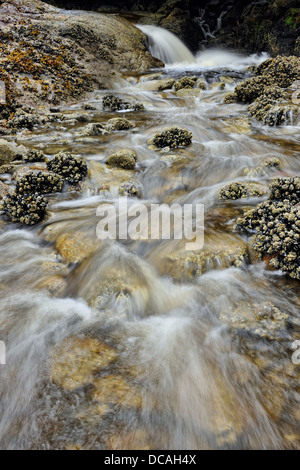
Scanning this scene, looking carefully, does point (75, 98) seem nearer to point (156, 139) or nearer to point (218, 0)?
point (156, 139)

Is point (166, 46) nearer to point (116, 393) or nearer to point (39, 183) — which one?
point (39, 183)

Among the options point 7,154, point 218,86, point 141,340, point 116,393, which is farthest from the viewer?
point 218,86

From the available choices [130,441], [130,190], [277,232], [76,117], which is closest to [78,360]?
[130,441]

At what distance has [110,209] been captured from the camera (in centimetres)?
470

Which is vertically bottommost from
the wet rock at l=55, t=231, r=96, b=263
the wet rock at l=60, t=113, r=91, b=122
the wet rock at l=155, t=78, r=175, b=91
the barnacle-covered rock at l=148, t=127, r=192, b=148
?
the wet rock at l=55, t=231, r=96, b=263

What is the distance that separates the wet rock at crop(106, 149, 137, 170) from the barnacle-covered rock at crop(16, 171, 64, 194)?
4.36 ft

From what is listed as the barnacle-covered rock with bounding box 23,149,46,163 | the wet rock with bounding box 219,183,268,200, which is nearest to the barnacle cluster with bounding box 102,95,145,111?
the barnacle-covered rock with bounding box 23,149,46,163

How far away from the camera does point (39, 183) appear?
5070 millimetres

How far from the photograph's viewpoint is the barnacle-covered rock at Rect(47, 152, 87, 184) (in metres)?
5.42

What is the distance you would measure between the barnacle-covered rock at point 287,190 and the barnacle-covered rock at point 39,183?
4087 mm

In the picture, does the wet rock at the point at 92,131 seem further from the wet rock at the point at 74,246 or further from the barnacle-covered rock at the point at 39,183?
the wet rock at the point at 74,246

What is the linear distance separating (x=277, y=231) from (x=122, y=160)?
3883 millimetres

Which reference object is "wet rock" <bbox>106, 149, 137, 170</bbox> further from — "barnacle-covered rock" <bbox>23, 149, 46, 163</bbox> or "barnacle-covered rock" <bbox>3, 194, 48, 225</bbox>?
"barnacle-covered rock" <bbox>3, 194, 48, 225</bbox>

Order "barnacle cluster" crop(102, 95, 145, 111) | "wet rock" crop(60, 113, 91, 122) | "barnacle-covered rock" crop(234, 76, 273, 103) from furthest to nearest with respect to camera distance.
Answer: "barnacle cluster" crop(102, 95, 145, 111)
"barnacle-covered rock" crop(234, 76, 273, 103)
"wet rock" crop(60, 113, 91, 122)
